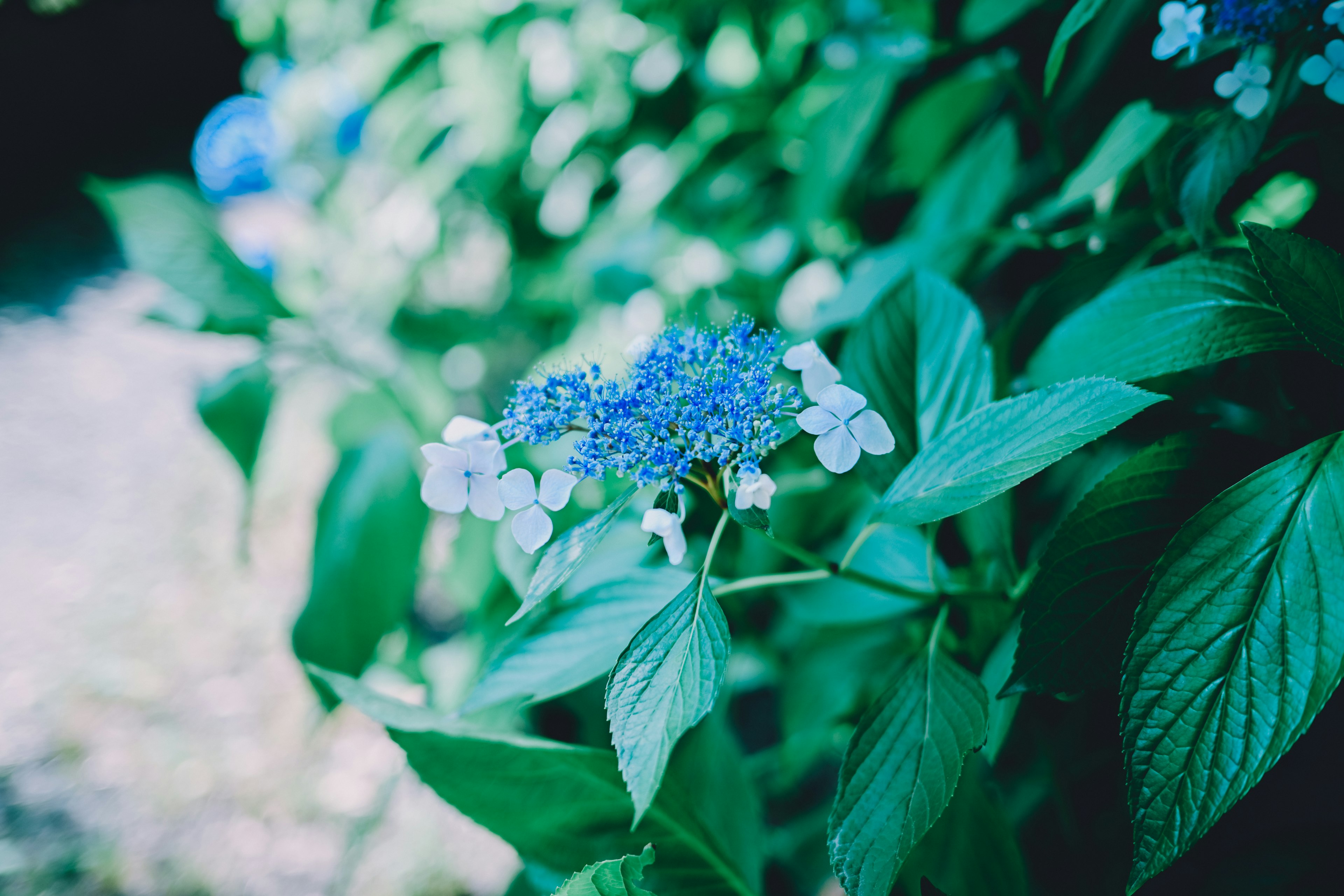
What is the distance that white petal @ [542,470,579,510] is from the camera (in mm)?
441

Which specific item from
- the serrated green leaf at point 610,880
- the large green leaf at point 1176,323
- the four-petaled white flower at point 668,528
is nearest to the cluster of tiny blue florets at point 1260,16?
the large green leaf at point 1176,323

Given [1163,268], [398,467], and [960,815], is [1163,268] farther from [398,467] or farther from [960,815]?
[398,467]

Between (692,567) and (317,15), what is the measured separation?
183 cm

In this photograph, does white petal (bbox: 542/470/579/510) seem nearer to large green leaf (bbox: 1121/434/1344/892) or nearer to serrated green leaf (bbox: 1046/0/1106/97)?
large green leaf (bbox: 1121/434/1344/892)

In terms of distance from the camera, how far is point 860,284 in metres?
0.87

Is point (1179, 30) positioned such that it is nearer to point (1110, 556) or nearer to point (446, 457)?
point (1110, 556)

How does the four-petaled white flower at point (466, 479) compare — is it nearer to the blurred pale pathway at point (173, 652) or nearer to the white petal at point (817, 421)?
the white petal at point (817, 421)

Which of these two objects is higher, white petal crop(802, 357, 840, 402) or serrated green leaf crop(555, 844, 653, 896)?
white petal crop(802, 357, 840, 402)

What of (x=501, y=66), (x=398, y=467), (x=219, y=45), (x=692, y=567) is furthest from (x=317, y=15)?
(x=219, y=45)

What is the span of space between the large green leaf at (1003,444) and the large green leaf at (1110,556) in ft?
0.25

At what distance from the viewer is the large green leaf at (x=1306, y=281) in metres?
0.43

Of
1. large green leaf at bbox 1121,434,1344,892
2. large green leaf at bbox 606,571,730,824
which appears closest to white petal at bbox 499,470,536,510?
large green leaf at bbox 606,571,730,824

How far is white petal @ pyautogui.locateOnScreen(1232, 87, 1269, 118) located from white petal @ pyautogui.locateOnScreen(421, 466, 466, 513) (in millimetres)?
638

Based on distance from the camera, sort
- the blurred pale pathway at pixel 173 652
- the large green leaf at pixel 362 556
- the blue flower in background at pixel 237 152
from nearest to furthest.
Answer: the large green leaf at pixel 362 556 < the blurred pale pathway at pixel 173 652 < the blue flower in background at pixel 237 152
